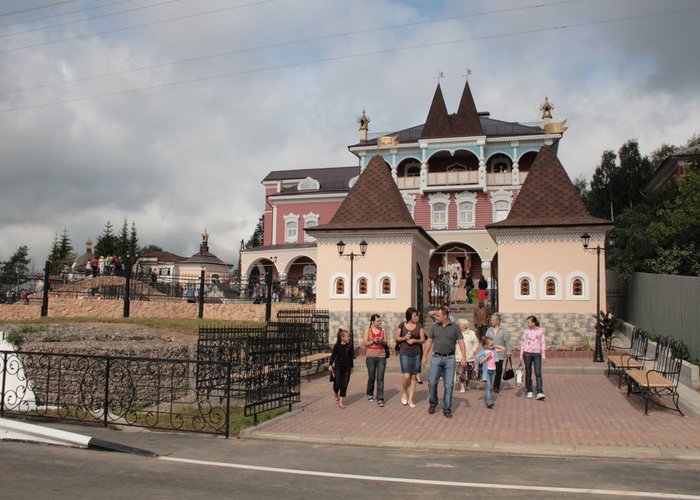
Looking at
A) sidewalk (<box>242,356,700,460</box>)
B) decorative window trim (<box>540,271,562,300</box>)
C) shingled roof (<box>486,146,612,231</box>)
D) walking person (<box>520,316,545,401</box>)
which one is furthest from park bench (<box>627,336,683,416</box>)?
shingled roof (<box>486,146,612,231</box>)

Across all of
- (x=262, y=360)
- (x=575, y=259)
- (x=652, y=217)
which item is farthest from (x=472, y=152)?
(x=262, y=360)

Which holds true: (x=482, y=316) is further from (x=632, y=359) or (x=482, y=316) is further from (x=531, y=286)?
(x=632, y=359)

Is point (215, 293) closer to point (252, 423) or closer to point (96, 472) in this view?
point (252, 423)

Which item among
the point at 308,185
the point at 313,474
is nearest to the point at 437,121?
the point at 308,185

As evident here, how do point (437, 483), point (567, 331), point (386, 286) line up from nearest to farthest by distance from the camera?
point (437, 483) < point (567, 331) < point (386, 286)

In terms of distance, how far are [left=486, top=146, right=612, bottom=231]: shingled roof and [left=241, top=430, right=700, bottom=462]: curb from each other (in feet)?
40.9

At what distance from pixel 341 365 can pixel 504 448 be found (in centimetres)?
395

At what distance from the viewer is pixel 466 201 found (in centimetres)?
4138

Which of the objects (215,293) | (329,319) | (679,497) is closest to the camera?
(679,497)

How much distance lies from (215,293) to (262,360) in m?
15.7

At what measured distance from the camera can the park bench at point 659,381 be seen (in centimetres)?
1036

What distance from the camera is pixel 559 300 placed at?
65.0 ft

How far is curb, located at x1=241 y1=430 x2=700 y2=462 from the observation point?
779 cm

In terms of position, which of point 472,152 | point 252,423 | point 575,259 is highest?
point 472,152
